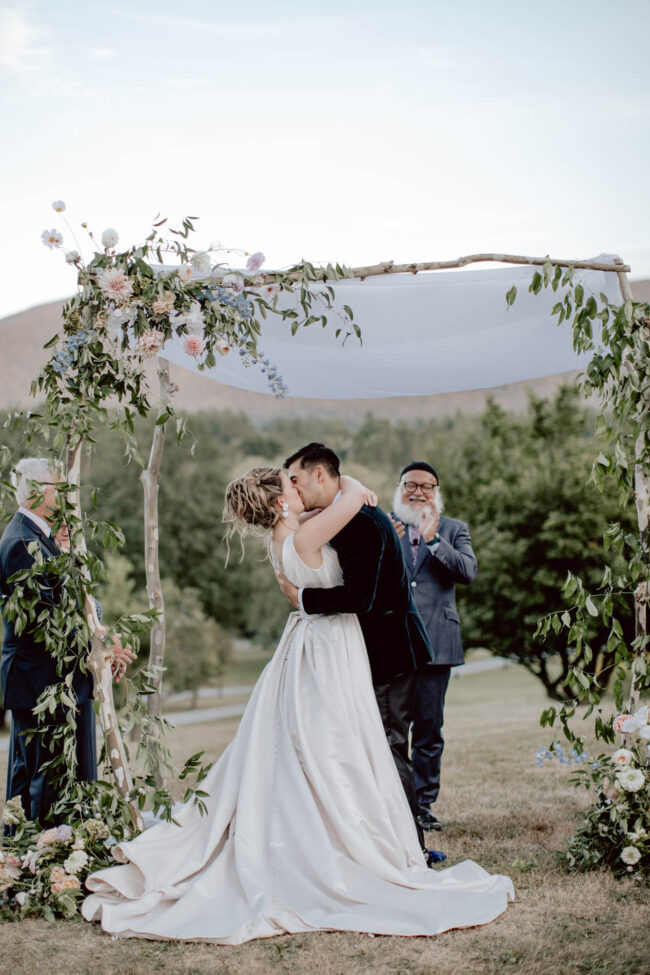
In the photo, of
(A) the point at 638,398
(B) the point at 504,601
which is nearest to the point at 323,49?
(A) the point at 638,398

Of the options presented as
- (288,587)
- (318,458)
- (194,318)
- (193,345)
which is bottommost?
(288,587)

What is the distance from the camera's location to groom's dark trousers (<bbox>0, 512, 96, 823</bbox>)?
13.6 feet

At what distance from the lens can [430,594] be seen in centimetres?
515

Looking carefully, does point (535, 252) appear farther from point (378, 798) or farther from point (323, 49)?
point (323, 49)

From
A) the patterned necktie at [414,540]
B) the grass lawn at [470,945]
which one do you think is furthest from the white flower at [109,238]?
the grass lawn at [470,945]

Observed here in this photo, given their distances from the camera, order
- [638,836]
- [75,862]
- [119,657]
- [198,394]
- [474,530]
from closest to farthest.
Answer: [75,862]
[638,836]
[119,657]
[474,530]
[198,394]

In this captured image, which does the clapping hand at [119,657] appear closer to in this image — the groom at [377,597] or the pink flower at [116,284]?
the groom at [377,597]

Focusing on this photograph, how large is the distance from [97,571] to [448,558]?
6.88 ft

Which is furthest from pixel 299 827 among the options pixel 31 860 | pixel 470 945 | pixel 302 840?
pixel 31 860

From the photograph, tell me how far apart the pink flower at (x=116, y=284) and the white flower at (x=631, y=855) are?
10.5 ft

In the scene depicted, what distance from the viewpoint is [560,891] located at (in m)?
3.75

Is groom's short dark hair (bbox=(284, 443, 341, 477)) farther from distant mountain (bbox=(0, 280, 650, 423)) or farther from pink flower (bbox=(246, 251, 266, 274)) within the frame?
distant mountain (bbox=(0, 280, 650, 423))

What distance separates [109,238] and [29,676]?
2032 millimetres

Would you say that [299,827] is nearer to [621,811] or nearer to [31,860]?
[31,860]
